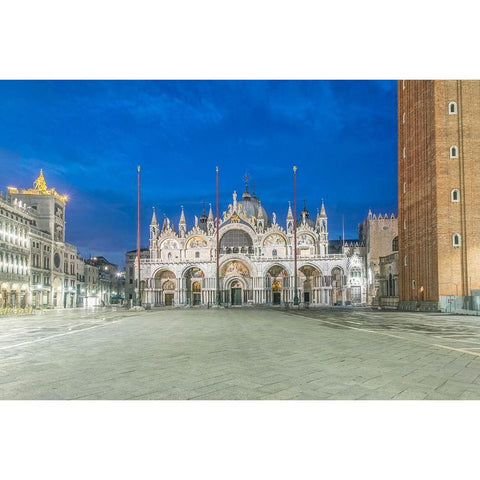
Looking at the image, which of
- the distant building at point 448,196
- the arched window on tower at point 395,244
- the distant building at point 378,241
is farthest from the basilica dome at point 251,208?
the distant building at point 448,196

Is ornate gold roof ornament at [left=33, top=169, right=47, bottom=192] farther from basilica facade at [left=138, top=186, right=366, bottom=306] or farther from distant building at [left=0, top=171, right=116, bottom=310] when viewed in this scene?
basilica facade at [left=138, top=186, right=366, bottom=306]

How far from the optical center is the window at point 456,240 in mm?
29894

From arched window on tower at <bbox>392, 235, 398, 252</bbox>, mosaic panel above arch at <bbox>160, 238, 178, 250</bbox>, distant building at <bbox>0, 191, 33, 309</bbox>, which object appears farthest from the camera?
mosaic panel above arch at <bbox>160, 238, 178, 250</bbox>

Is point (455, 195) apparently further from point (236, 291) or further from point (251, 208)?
point (251, 208)

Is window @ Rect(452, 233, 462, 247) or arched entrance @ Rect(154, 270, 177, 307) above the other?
window @ Rect(452, 233, 462, 247)

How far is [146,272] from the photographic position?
64.0 m

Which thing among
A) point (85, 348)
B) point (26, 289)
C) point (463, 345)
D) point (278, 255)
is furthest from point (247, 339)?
point (278, 255)

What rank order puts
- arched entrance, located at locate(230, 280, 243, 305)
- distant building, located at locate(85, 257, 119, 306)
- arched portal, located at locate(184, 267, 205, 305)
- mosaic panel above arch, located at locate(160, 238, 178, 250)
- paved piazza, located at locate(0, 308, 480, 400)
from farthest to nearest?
distant building, located at locate(85, 257, 119, 306), mosaic panel above arch, located at locate(160, 238, 178, 250), arched portal, located at locate(184, 267, 205, 305), arched entrance, located at locate(230, 280, 243, 305), paved piazza, located at locate(0, 308, 480, 400)

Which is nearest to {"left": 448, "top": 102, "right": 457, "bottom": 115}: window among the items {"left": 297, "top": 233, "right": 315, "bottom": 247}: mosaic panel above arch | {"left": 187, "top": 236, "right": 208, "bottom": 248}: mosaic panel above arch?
{"left": 297, "top": 233, "right": 315, "bottom": 247}: mosaic panel above arch

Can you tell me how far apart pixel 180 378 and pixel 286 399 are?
1.89m

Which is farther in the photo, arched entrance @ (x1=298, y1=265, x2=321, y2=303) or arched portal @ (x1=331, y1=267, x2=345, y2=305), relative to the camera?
arched portal @ (x1=331, y1=267, x2=345, y2=305)

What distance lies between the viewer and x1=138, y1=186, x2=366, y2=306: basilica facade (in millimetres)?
60156

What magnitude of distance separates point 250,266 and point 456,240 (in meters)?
34.0

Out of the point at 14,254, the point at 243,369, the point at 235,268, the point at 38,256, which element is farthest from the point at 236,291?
the point at 243,369
